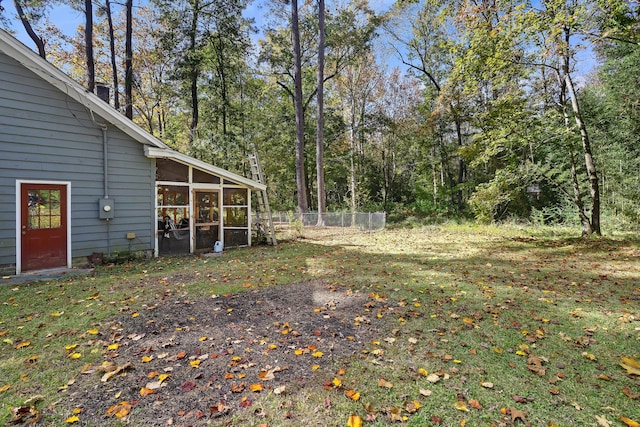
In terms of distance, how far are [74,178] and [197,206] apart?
3014 mm

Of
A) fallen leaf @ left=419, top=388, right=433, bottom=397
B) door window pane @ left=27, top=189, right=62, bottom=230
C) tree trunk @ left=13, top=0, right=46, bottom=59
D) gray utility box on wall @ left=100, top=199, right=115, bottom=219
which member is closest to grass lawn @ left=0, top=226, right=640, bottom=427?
fallen leaf @ left=419, top=388, right=433, bottom=397

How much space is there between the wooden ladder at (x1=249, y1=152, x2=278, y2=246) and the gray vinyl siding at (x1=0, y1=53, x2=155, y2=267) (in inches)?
135

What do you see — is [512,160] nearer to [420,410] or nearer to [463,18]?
[463,18]

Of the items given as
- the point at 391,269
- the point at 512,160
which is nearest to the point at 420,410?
the point at 391,269

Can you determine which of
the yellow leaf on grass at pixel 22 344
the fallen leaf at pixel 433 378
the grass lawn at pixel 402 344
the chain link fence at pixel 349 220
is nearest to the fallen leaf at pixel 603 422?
the grass lawn at pixel 402 344

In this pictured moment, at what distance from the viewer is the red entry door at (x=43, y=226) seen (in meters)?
6.32

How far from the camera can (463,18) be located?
964 centimetres

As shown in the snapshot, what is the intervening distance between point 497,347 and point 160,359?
3345 millimetres

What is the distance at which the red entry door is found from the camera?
20.7ft

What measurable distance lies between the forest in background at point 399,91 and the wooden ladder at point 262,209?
15.2ft

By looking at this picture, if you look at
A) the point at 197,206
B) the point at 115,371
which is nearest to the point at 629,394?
the point at 115,371

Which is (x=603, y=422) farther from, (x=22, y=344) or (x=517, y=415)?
(x=22, y=344)

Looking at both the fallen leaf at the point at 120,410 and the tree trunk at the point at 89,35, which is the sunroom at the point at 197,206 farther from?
the fallen leaf at the point at 120,410

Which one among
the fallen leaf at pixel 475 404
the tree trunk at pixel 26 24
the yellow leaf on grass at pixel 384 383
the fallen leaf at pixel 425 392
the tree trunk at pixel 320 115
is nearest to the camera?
the fallen leaf at pixel 475 404
